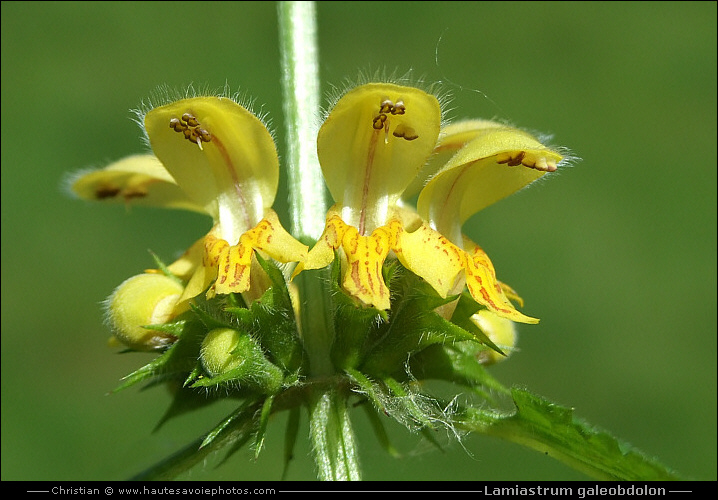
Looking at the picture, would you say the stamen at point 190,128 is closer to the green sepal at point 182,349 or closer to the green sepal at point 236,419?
the green sepal at point 182,349

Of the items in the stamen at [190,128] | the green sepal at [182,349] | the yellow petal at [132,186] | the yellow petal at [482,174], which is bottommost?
the green sepal at [182,349]

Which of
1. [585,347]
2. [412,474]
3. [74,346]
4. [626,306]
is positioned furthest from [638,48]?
[74,346]

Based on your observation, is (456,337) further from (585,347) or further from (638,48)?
(638,48)

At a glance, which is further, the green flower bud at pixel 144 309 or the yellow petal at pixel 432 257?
the green flower bud at pixel 144 309

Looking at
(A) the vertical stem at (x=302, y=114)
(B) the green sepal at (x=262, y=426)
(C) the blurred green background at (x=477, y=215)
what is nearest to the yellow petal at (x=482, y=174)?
(A) the vertical stem at (x=302, y=114)

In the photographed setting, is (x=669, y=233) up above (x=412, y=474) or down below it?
above

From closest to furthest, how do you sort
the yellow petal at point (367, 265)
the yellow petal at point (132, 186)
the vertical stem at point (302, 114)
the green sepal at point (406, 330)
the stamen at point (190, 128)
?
the yellow petal at point (367, 265)
the green sepal at point (406, 330)
the stamen at point (190, 128)
the vertical stem at point (302, 114)
the yellow petal at point (132, 186)
